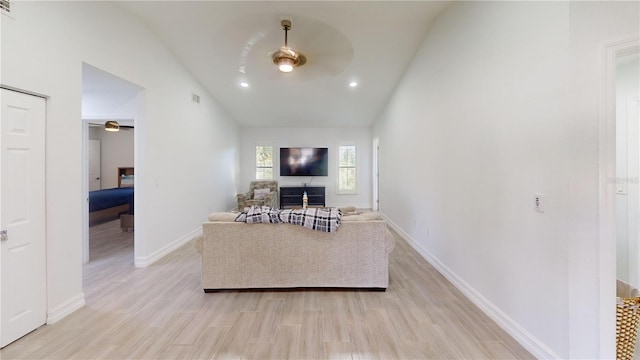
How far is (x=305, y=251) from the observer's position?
2.63 m

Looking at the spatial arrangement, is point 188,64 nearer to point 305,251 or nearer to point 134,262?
point 134,262

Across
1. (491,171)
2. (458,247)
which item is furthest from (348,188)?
(491,171)

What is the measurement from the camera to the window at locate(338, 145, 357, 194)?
26.8 feet

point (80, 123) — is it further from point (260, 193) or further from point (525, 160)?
point (260, 193)

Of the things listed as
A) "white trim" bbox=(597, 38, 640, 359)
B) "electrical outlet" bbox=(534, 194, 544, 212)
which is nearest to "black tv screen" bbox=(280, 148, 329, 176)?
"electrical outlet" bbox=(534, 194, 544, 212)

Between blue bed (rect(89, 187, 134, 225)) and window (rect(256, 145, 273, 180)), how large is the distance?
3532 mm

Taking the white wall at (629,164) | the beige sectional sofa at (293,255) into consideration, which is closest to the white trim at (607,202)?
the white wall at (629,164)

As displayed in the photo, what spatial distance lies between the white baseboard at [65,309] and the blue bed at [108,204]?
11.0ft

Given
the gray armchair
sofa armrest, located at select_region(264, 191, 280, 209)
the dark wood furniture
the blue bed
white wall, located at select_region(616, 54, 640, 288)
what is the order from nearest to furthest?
white wall, located at select_region(616, 54, 640, 288)
the blue bed
the gray armchair
sofa armrest, located at select_region(264, 191, 280, 209)
the dark wood furniture

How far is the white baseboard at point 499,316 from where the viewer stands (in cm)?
170

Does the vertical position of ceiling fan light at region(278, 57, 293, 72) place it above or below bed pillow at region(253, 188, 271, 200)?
above

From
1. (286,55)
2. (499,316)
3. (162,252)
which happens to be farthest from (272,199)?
(499,316)

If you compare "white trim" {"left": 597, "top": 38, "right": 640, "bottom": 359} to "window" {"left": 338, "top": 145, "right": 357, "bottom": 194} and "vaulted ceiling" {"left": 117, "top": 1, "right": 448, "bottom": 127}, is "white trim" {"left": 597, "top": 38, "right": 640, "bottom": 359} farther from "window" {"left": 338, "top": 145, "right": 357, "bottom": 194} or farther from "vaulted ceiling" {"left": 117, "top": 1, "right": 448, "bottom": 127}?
"window" {"left": 338, "top": 145, "right": 357, "bottom": 194}

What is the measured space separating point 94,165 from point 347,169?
803 cm
